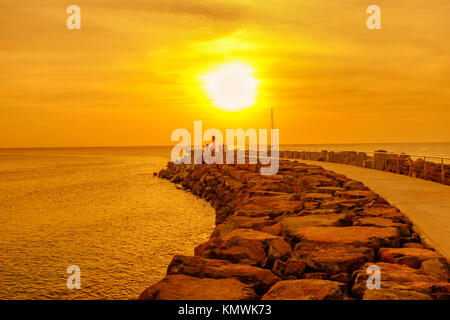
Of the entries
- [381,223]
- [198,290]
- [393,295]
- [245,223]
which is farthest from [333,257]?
[245,223]

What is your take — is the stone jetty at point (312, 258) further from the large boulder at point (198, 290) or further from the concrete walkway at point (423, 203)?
the concrete walkway at point (423, 203)

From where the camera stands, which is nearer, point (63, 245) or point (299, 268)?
point (299, 268)

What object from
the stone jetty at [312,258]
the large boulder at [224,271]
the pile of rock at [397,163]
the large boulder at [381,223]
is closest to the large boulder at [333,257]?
the stone jetty at [312,258]

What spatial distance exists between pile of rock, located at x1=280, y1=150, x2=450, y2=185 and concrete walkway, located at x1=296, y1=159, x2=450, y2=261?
56cm

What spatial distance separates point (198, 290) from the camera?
4.22m

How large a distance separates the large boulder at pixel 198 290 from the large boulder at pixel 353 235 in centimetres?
172

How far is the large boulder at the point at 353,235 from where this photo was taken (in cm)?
548

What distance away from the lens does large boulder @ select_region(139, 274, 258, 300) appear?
407 centimetres

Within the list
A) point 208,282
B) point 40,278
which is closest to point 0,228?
point 40,278

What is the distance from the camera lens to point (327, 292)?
3.90m

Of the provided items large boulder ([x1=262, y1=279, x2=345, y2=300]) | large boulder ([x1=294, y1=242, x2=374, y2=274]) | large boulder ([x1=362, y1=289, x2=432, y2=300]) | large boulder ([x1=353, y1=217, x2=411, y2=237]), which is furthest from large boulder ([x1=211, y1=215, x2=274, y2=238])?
large boulder ([x1=362, y1=289, x2=432, y2=300])

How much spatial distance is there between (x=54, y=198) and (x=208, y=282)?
18832 millimetres
